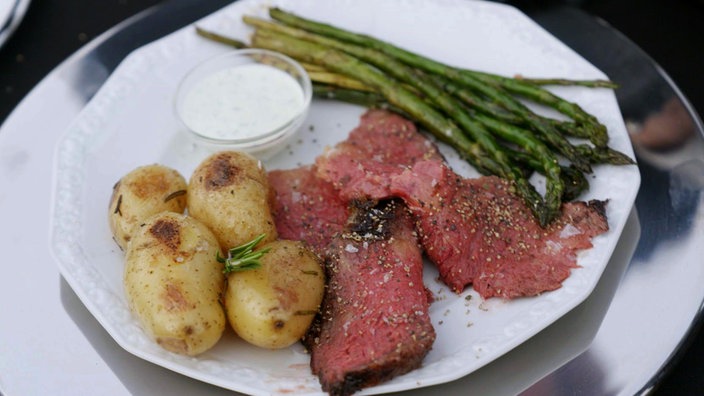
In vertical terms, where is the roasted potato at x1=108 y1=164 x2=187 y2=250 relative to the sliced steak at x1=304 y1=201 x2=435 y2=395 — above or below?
below

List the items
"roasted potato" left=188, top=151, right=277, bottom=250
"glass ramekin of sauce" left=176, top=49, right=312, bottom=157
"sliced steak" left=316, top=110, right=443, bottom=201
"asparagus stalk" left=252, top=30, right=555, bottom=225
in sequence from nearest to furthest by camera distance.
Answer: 1. "roasted potato" left=188, top=151, right=277, bottom=250
2. "sliced steak" left=316, top=110, right=443, bottom=201
3. "asparagus stalk" left=252, top=30, right=555, bottom=225
4. "glass ramekin of sauce" left=176, top=49, right=312, bottom=157

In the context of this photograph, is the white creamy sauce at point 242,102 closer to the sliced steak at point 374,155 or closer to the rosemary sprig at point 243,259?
the sliced steak at point 374,155

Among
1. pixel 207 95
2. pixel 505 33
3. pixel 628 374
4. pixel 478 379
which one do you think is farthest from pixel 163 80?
pixel 628 374

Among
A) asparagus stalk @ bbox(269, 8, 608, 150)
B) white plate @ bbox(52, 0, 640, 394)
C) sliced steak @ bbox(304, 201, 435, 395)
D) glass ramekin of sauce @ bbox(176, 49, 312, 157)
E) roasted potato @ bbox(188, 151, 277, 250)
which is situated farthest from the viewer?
glass ramekin of sauce @ bbox(176, 49, 312, 157)

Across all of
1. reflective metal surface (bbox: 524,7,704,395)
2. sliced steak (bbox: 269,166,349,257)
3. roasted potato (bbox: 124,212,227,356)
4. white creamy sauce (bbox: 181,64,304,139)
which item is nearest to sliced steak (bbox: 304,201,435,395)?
sliced steak (bbox: 269,166,349,257)

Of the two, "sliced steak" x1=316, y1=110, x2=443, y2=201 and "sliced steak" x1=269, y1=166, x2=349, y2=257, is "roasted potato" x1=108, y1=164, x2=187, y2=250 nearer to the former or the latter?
"sliced steak" x1=269, y1=166, x2=349, y2=257

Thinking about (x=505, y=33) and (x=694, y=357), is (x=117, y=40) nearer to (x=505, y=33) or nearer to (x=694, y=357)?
(x=505, y=33)
